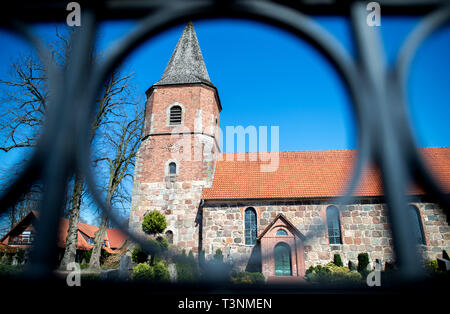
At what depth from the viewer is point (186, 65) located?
60.5ft

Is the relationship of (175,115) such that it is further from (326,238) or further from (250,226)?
(326,238)

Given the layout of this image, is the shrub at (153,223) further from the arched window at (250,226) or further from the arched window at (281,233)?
the arched window at (281,233)

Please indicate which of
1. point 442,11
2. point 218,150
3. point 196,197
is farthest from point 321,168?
point 442,11

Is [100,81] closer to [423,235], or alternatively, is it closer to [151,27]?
[151,27]

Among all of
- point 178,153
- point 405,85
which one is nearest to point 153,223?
point 178,153

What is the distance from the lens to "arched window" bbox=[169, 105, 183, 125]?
16484mm

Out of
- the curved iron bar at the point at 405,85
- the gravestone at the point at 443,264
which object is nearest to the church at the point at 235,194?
the gravestone at the point at 443,264

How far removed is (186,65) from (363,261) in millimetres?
15808

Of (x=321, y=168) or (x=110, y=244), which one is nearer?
(x=321, y=168)

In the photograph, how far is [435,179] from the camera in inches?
32.8

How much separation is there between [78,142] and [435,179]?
1134mm

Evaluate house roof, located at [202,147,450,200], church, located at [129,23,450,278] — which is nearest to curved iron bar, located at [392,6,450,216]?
church, located at [129,23,450,278]

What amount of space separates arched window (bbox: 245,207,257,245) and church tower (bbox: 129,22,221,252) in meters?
2.65

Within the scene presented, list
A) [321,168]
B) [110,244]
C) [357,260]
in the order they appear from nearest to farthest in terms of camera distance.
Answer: [357,260] < [321,168] < [110,244]
